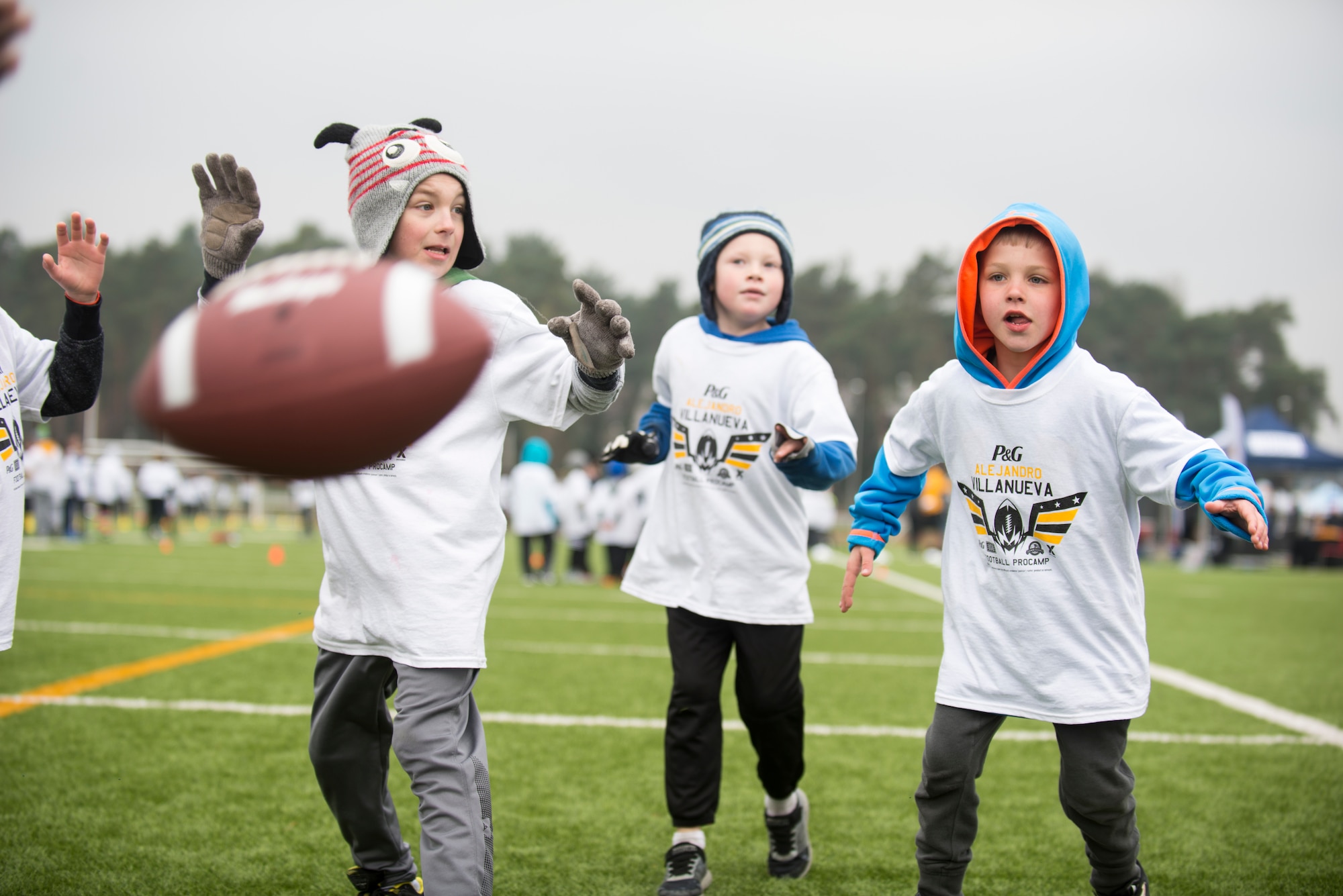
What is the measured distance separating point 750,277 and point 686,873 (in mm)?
1819

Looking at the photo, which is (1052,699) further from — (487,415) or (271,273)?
(271,273)

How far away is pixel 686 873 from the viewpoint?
10.2ft

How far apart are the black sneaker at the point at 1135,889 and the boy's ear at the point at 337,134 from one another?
2668 millimetres

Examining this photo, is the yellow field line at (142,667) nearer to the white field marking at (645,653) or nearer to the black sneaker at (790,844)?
the white field marking at (645,653)

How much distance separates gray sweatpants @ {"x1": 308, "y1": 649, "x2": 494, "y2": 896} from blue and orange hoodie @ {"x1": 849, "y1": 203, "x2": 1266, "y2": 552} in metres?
1.15

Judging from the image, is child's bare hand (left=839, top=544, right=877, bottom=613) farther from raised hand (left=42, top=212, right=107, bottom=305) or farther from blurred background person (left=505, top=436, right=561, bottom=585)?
blurred background person (left=505, top=436, right=561, bottom=585)

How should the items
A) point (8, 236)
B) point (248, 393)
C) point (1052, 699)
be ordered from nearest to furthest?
point (248, 393), point (1052, 699), point (8, 236)

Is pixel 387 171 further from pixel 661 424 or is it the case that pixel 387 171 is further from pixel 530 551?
pixel 530 551

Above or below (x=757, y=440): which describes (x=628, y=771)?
below

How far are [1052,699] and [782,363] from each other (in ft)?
4.47

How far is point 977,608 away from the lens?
2693 mm

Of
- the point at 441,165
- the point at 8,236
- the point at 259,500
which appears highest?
the point at 8,236

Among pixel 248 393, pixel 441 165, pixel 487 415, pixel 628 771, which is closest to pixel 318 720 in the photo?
pixel 487 415

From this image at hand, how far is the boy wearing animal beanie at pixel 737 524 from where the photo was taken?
10.8 ft
